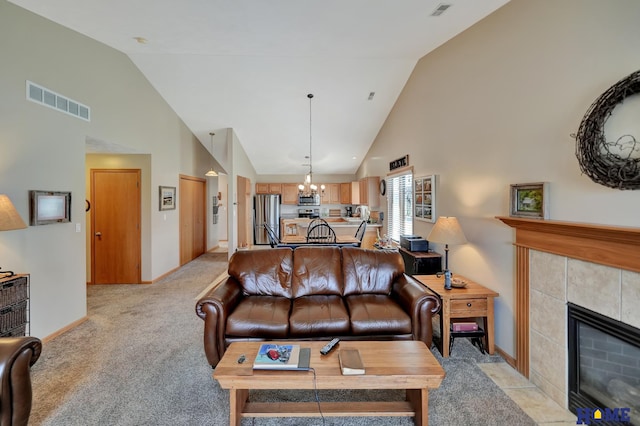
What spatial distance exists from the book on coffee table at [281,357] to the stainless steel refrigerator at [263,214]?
732cm

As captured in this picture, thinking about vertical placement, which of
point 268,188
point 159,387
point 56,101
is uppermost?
point 56,101

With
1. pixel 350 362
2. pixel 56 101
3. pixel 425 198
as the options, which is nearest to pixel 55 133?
pixel 56 101

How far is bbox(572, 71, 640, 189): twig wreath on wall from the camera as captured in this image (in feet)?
5.09

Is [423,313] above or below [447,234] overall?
below

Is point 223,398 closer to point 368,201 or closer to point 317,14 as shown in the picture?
point 317,14

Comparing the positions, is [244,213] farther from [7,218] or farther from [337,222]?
[7,218]

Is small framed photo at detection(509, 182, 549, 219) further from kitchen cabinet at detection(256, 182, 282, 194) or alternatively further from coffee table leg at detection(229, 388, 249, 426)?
kitchen cabinet at detection(256, 182, 282, 194)

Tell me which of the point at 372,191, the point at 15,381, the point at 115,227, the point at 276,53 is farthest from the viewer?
the point at 372,191

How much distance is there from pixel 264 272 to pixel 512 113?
2.73 metres

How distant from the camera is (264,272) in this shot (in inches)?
117

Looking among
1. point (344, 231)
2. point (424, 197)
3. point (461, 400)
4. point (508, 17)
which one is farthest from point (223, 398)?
point (344, 231)

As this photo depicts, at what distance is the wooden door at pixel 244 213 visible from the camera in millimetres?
7070

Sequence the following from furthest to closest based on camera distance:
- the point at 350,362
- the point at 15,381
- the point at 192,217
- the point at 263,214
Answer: the point at 263,214
the point at 192,217
the point at 350,362
the point at 15,381

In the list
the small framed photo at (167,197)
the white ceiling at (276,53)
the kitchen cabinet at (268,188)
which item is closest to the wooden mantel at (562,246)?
the white ceiling at (276,53)
